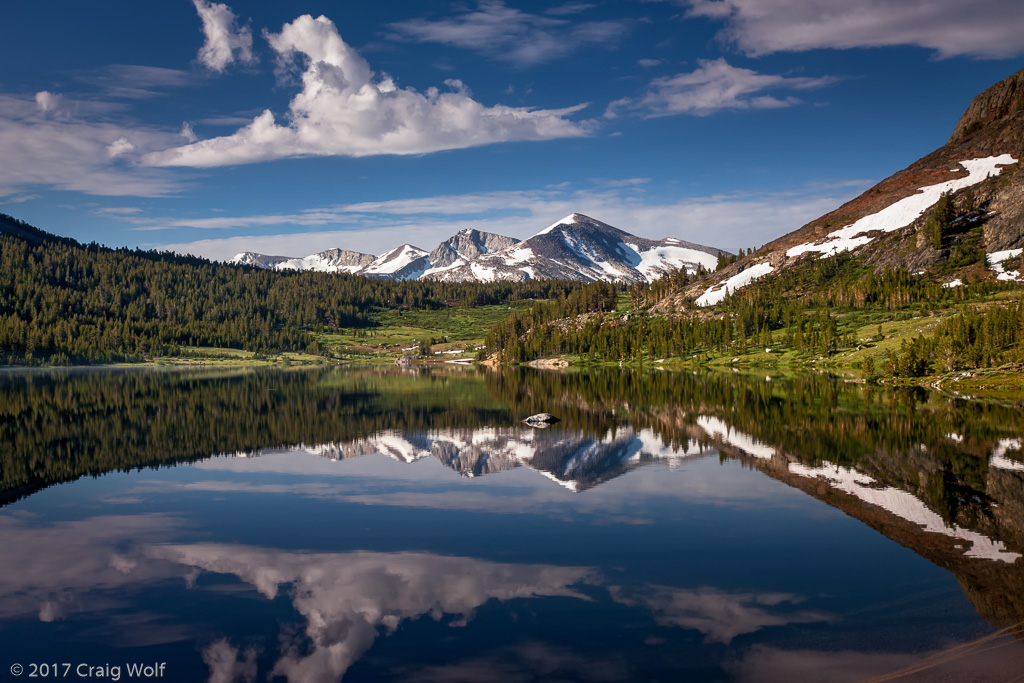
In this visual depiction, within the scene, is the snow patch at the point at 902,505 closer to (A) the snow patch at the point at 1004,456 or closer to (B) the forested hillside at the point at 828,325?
(A) the snow patch at the point at 1004,456

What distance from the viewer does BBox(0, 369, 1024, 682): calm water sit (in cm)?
1321

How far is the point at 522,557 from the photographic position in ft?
64.1

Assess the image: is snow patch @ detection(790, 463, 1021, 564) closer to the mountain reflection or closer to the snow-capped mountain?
the mountain reflection

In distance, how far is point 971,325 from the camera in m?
84.1

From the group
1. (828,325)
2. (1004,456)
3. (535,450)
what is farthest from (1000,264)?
(535,450)

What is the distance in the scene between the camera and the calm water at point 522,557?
13211 mm

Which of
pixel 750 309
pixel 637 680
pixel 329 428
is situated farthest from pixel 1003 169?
pixel 637 680

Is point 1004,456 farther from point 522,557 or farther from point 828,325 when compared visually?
point 828,325

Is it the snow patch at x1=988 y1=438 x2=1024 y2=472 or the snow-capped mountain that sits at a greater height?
the snow patch at x1=988 y1=438 x2=1024 y2=472

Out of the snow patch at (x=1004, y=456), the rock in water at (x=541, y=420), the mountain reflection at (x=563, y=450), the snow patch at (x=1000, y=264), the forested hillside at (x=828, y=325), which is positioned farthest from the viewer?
the snow patch at (x=1000, y=264)

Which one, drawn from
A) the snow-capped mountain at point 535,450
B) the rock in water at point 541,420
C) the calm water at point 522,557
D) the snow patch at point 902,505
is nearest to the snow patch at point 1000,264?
the calm water at point 522,557

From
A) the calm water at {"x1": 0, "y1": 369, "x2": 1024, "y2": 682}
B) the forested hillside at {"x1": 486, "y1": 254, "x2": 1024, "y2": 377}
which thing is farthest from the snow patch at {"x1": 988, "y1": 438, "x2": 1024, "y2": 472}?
the forested hillside at {"x1": 486, "y1": 254, "x2": 1024, "y2": 377}

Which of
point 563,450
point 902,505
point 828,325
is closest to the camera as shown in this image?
point 902,505

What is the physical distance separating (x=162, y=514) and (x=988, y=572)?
27.7 meters
